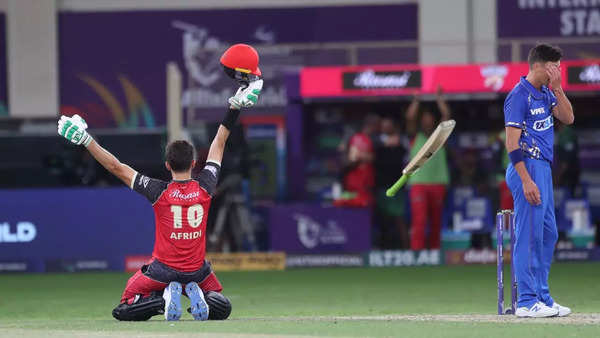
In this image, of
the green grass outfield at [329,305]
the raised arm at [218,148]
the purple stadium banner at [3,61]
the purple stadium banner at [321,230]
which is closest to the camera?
the green grass outfield at [329,305]

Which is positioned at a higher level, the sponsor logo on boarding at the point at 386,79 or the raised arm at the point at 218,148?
the sponsor logo on boarding at the point at 386,79

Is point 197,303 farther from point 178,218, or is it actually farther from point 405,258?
point 405,258

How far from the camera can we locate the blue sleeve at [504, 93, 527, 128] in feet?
30.6

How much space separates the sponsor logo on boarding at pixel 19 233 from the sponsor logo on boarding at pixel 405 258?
4.62 m

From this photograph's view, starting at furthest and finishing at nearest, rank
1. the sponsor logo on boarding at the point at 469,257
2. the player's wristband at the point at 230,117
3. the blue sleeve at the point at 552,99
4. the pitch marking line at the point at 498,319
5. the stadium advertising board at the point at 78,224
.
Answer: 1. the sponsor logo on boarding at the point at 469,257
2. the stadium advertising board at the point at 78,224
3. the player's wristband at the point at 230,117
4. the blue sleeve at the point at 552,99
5. the pitch marking line at the point at 498,319

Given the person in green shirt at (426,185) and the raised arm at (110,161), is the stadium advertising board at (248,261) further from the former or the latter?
the raised arm at (110,161)

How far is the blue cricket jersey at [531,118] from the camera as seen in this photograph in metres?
9.34

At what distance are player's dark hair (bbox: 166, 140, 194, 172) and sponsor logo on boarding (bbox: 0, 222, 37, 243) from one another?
798 centimetres

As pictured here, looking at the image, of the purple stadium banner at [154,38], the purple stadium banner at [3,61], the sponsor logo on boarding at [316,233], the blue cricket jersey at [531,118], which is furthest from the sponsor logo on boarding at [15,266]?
the purple stadium banner at [3,61]

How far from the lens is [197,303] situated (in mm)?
9133

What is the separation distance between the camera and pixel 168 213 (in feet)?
30.6

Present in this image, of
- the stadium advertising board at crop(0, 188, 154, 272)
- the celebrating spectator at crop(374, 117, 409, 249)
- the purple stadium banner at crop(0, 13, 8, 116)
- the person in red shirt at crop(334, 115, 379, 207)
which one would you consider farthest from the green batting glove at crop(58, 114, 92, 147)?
the purple stadium banner at crop(0, 13, 8, 116)

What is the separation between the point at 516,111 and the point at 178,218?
2604mm

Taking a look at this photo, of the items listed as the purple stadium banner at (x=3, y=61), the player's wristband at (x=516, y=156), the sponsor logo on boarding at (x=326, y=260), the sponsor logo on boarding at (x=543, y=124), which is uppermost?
the purple stadium banner at (x=3, y=61)
